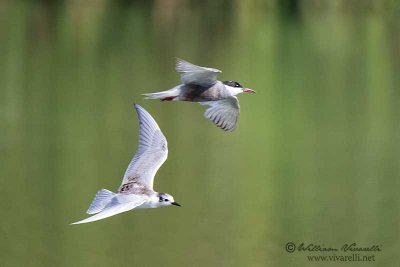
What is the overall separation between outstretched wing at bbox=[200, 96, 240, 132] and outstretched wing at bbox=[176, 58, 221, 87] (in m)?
0.24

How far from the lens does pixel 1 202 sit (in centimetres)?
1109

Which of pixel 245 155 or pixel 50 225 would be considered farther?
pixel 245 155

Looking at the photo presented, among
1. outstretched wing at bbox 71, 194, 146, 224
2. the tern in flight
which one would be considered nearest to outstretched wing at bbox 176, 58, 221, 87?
the tern in flight

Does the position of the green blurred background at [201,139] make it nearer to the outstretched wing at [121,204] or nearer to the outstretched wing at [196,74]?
the outstretched wing at [196,74]

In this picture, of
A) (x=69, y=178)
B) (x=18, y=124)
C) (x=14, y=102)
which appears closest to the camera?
(x=69, y=178)

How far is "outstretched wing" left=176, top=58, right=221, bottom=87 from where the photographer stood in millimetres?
7996

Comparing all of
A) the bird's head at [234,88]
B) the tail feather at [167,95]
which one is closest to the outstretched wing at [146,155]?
the tail feather at [167,95]

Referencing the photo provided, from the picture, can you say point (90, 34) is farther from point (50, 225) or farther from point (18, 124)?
point (50, 225)

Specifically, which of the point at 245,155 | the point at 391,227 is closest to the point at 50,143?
the point at 245,155

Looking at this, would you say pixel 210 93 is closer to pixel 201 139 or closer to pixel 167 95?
pixel 167 95

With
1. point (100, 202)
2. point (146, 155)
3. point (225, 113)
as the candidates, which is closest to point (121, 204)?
point (100, 202)

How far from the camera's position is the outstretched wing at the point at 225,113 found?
8.62 m

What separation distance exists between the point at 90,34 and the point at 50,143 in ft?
29.4

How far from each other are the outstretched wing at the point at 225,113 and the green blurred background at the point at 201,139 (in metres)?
1.41
